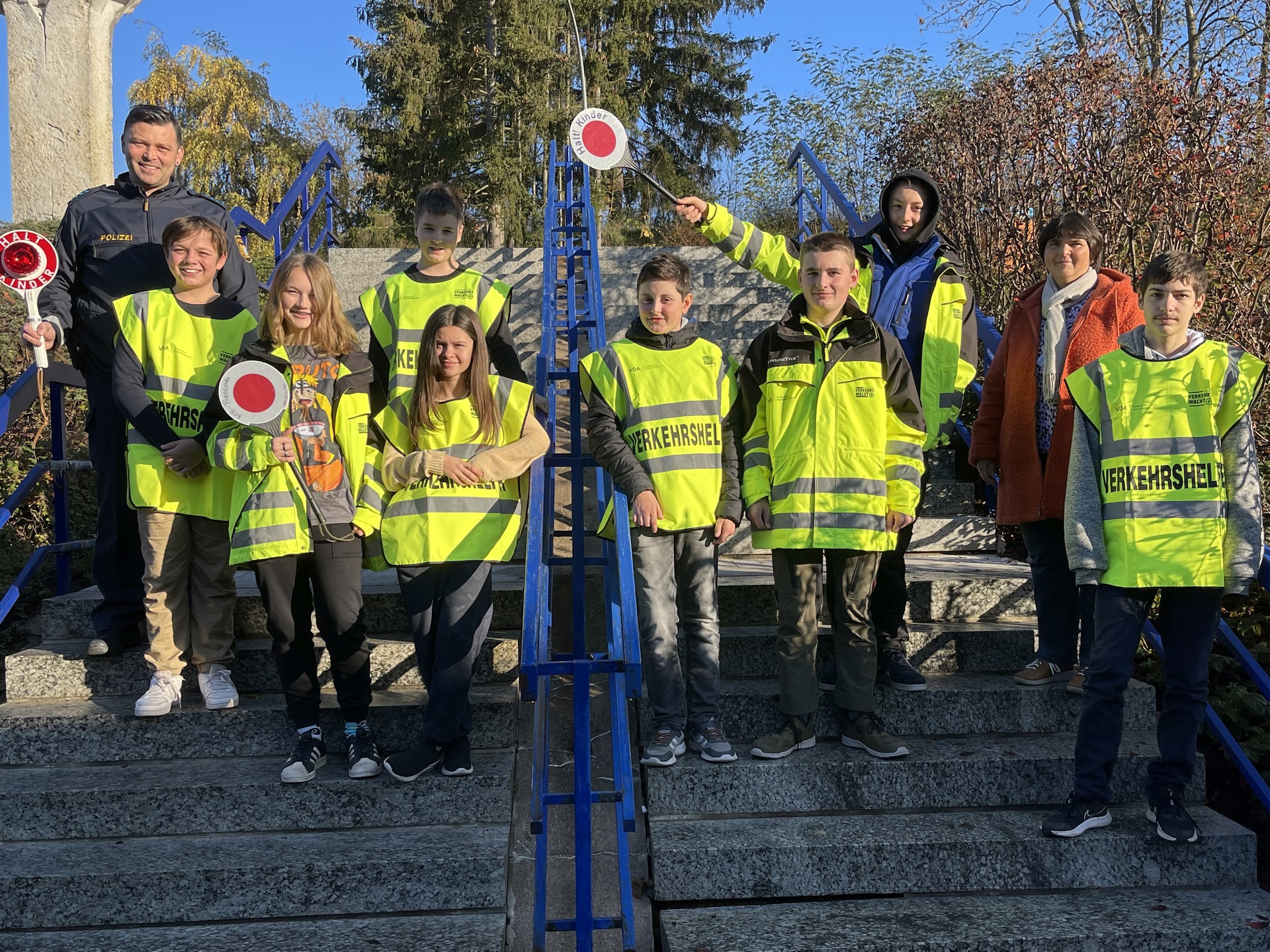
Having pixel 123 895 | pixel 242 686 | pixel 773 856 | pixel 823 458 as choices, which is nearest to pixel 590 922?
pixel 773 856

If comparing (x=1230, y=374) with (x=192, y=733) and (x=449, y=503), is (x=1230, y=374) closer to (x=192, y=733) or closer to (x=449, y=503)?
(x=449, y=503)

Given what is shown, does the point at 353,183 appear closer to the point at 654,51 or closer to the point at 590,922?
the point at 654,51

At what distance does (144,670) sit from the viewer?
161 inches

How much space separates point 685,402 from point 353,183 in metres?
26.1

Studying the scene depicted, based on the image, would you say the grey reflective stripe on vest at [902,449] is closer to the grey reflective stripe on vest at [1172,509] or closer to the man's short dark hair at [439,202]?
the grey reflective stripe on vest at [1172,509]

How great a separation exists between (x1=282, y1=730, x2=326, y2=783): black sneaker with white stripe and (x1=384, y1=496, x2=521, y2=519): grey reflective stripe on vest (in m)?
0.82

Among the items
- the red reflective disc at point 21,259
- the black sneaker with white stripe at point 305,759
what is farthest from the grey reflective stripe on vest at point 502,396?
the red reflective disc at point 21,259

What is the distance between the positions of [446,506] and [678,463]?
82 centimetres

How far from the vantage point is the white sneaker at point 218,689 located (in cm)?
378

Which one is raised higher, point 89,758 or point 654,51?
point 654,51

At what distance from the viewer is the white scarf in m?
3.98

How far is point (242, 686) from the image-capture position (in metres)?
4.08

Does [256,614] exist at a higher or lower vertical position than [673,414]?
lower

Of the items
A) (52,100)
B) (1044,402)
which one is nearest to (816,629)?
(1044,402)
